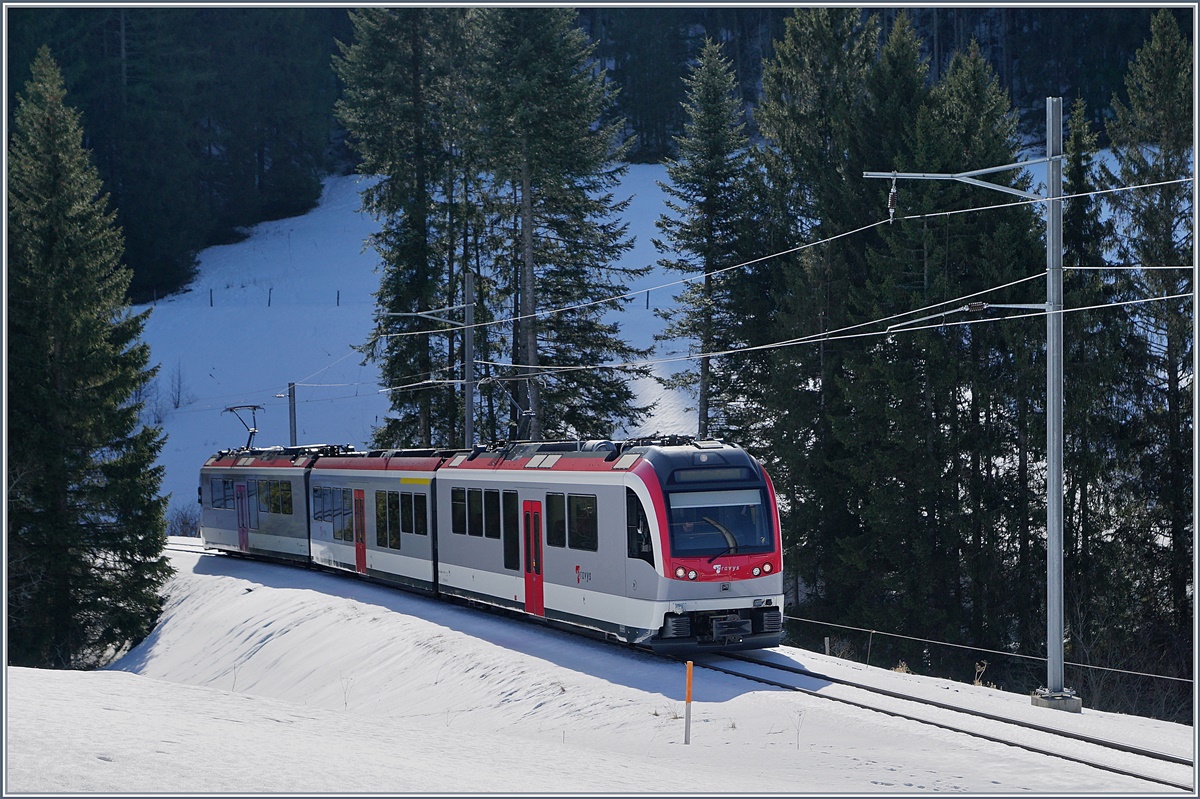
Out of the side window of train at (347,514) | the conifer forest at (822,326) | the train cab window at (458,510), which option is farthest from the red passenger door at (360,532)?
the train cab window at (458,510)

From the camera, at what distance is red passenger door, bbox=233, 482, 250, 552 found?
38656mm

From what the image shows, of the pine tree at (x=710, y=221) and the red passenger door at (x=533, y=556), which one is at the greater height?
the pine tree at (x=710, y=221)

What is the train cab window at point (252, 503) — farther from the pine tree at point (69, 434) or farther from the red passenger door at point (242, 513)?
the pine tree at point (69, 434)

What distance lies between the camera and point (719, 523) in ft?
60.0

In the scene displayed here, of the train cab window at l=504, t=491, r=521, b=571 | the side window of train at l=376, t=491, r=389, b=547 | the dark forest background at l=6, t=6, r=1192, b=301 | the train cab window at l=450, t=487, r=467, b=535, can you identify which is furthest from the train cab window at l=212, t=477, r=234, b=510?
the dark forest background at l=6, t=6, r=1192, b=301

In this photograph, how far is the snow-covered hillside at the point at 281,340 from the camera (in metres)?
65.9

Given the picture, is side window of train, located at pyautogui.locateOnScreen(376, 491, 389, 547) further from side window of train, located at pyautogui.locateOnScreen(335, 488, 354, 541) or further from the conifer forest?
the conifer forest

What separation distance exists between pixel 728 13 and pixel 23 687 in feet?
314

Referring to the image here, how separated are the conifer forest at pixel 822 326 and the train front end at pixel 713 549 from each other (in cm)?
666

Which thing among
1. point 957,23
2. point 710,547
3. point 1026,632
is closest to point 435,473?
point 710,547

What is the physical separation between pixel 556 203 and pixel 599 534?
2555 cm

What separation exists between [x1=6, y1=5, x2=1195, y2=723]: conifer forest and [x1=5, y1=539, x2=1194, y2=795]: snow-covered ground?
22.6 feet

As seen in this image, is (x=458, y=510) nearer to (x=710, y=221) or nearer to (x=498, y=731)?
(x=498, y=731)

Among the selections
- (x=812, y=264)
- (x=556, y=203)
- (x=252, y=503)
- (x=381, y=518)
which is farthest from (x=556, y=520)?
(x=556, y=203)
